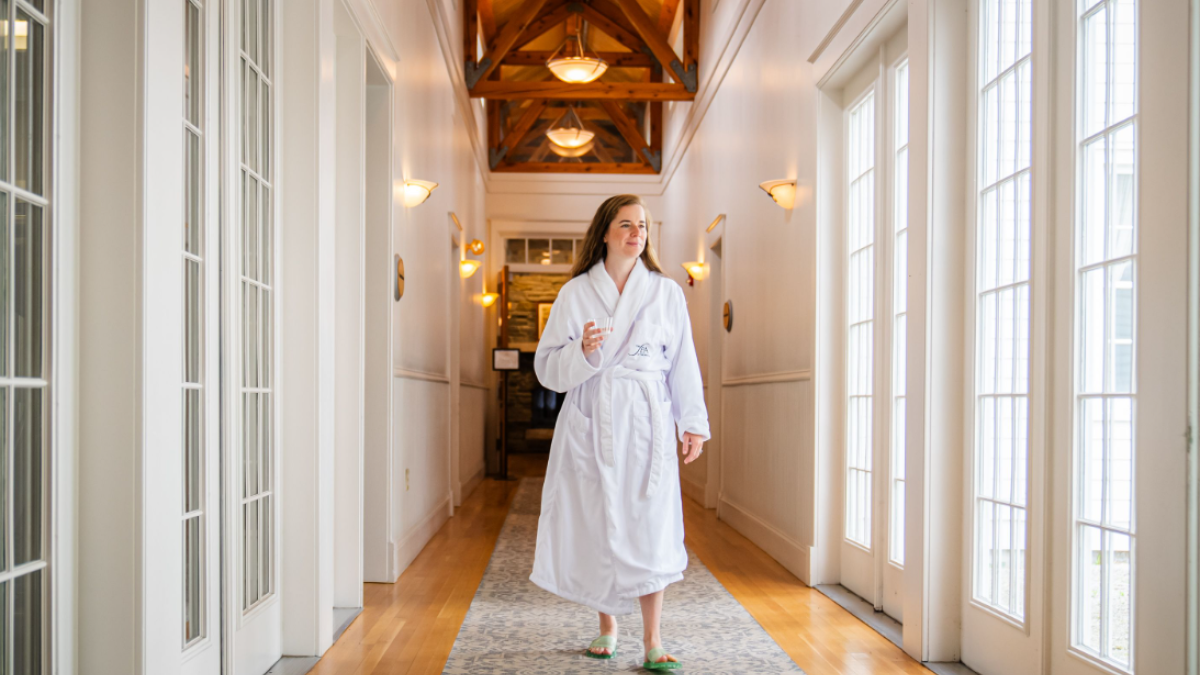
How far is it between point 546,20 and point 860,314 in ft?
19.8

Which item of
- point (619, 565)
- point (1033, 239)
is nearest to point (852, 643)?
point (619, 565)

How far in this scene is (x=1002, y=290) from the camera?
2.52 m

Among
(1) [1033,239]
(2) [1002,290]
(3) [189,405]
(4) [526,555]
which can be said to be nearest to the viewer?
(3) [189,405]

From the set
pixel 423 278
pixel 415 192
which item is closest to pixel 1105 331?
pixel 415 192

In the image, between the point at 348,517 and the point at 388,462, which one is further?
the point at 388,462

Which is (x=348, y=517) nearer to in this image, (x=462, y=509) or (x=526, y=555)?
(x=526, y=555)

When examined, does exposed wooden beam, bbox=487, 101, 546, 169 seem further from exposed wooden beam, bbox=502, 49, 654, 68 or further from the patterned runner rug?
the patterned runner rug

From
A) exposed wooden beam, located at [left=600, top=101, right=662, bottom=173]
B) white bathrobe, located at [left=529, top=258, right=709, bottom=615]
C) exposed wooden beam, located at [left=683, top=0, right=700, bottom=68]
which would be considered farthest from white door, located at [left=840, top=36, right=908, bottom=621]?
exposed wooden beam, located at [left=600, top=101, right=662, bottom=173]

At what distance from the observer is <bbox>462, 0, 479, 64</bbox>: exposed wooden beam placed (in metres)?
7.34

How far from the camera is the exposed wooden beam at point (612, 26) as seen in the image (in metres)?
8.78

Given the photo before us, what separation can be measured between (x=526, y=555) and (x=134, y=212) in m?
3.28

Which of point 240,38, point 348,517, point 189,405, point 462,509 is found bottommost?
point 462,509

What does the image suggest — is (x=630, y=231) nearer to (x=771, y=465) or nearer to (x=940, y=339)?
(x=940, y=339)

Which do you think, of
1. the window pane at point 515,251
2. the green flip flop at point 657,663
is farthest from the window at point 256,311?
the window pane at point 515,251
